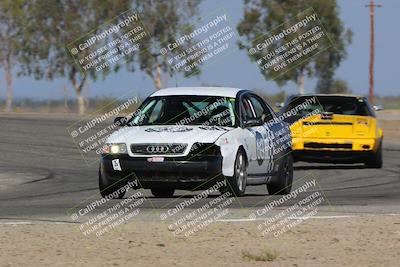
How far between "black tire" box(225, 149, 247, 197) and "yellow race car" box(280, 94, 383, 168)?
6152 millimetres

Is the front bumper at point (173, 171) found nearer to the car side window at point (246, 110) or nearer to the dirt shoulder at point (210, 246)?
the car side window at point (246, 110)

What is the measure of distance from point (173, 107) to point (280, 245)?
208 inches

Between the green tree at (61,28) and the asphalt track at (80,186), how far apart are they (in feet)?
198

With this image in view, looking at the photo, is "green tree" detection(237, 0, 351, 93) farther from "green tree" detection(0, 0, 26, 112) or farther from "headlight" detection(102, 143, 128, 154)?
"headlight" detection(102, 143, 128, 154)

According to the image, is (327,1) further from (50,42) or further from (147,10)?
(50,42)

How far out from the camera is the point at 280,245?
9.84 meters

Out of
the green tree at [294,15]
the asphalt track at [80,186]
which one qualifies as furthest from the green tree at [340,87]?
the asphalt track at [80,186]

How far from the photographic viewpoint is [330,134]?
20.7 meters

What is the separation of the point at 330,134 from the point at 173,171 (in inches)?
299

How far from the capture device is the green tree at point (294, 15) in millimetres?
85625

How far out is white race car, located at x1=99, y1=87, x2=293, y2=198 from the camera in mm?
13672

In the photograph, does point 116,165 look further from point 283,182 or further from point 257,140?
point 283,182

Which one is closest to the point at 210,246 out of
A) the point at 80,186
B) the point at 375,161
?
the point at 80,186

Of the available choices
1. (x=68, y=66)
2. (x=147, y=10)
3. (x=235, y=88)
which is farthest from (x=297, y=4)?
(x=235, y=88)
